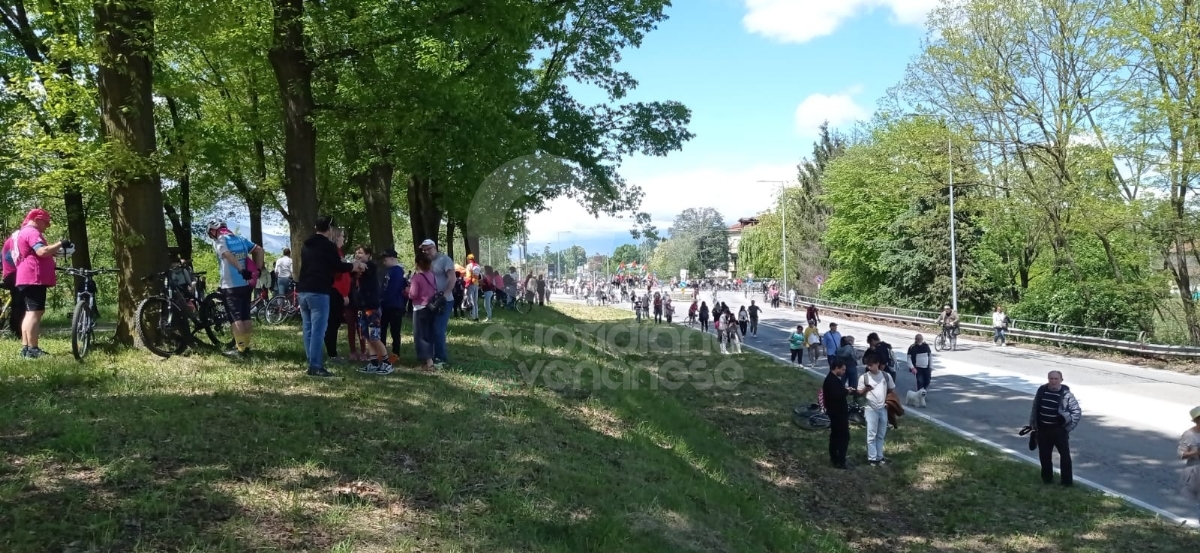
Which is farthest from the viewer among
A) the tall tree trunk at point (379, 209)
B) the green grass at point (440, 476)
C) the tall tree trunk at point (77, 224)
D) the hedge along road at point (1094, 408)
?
the tall tree trunk at point (77, 224)

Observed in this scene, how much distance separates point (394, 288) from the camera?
9.38 meters

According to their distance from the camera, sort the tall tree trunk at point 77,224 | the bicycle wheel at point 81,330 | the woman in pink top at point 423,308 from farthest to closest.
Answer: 1. the tall tree trunk at point 77,224
2. the woman in pink top at point 423,308
3. the bicycle wheel at point 81,330

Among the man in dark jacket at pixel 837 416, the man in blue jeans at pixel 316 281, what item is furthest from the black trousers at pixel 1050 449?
the man in blue jeans at pixel 316 281

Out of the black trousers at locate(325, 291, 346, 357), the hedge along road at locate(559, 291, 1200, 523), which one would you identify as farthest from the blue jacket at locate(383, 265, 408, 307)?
the hedge along road at locate(559, 291, 1200, 523)

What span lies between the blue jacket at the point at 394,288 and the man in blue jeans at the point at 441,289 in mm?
416

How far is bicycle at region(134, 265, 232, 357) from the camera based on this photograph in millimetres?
7844

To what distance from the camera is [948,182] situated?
32.1 metres

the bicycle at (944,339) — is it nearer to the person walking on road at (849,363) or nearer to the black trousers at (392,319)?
the person walking on road at (849,363)

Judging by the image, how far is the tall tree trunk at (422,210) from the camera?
21562 millimetres

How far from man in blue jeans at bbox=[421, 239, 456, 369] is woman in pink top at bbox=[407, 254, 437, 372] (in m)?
0.09

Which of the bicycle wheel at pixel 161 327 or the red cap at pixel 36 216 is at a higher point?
the red cap at pixel 36 216

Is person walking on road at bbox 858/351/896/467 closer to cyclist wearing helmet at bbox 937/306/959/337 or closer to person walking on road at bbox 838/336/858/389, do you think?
person walking on road at bbox 838/336/858/389

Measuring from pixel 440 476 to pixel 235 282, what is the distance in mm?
4266

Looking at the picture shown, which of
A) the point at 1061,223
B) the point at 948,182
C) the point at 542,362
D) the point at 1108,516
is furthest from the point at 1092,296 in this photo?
the point at 542,362
